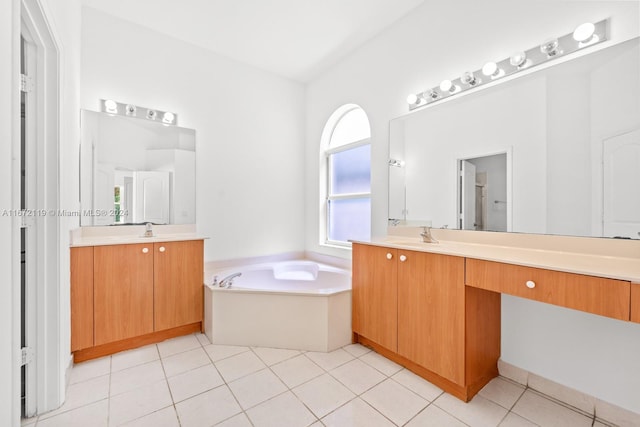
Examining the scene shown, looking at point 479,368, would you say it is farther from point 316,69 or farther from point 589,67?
point 316,69

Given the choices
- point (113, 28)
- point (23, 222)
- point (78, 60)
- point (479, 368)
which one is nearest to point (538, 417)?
point (479, 368)

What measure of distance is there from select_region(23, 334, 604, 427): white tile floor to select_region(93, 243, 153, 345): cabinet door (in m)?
0.20

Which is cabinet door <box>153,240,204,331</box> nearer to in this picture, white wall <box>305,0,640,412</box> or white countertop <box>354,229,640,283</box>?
white wall <box>305,0,640,412</box>

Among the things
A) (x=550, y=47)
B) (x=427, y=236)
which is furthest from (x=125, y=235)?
(x=550, y=47)

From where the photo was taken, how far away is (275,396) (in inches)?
61.9

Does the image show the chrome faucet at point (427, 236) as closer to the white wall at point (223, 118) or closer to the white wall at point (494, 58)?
the white wall at point (494, 58)

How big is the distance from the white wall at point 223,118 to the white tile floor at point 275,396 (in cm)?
126

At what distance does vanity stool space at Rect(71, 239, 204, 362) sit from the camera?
6.13 ft

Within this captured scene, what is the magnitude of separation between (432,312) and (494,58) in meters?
1.66

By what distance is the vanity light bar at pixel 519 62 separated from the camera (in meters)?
1.41

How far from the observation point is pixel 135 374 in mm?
1775

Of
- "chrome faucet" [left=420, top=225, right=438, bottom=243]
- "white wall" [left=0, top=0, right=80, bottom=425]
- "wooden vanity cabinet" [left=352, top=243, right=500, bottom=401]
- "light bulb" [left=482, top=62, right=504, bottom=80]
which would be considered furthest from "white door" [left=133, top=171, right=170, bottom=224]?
"light bulb" [left=482, top=62, right=504, bottom=80]

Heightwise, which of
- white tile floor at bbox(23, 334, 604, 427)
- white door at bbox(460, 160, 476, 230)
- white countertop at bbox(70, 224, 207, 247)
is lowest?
white tile floor at bbox(23, 334, 604, 427)

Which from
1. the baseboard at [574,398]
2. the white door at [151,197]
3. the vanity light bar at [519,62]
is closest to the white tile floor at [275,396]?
the baseboard at [574,398]
